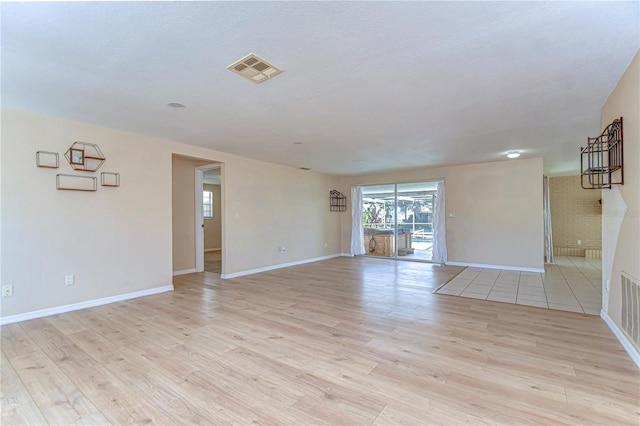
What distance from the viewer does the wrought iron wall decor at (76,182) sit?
3.61 metres

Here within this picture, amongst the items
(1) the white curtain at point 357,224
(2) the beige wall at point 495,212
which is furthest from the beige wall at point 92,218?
(2) the beige wall at point 495,212

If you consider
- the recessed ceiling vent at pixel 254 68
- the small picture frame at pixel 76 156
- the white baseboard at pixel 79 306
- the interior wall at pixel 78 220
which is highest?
the recessed ceiling vent at pixel 254 68

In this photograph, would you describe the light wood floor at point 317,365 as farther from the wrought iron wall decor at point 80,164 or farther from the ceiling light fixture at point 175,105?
the ceiling light fixture at point 175,105

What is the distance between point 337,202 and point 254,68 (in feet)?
21.1

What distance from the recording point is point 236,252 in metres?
5.75

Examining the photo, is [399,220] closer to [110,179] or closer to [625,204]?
[625,204]

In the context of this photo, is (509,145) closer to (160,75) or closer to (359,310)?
(359,310)

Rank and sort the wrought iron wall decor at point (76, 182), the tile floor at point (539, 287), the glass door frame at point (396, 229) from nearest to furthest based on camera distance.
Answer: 1. the wrought iron wall decor at point (76, 182)
2. the tile floor at point (539, 287)
3. the glass door frame at point (396, 229)

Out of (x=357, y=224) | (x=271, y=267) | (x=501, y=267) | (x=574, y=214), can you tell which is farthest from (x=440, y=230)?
(x=574, y=214)

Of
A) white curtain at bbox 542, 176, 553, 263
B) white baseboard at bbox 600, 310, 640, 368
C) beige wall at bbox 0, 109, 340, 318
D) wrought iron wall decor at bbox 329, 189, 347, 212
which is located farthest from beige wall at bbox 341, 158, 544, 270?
beige wall at bbox 0, 109, 340, 318

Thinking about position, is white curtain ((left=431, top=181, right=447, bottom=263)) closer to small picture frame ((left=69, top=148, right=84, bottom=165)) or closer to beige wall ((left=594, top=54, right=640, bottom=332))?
beige wall ((left=594, top=54, right=640, bottom=332))

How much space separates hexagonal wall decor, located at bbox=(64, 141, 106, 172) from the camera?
369 centimetres

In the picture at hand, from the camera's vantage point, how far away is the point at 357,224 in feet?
27.9

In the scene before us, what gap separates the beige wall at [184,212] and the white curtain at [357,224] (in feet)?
13.7
